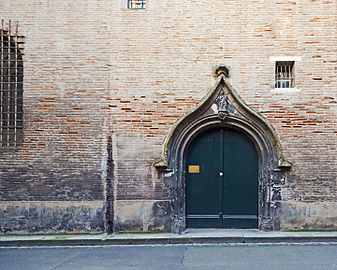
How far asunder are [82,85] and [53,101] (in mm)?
858

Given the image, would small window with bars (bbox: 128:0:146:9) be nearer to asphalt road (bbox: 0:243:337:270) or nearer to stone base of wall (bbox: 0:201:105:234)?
stone base of wall (bbox: 0:201:105:234)

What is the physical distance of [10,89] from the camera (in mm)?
8180

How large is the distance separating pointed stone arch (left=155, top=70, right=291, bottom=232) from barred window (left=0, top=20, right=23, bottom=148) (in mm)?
3849

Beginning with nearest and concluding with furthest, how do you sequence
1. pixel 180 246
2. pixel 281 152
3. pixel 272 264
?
pixel 272 264, pixel 180 246, pixel 281 152

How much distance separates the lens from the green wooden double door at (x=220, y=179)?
26.5ft

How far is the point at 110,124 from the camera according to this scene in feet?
26.2

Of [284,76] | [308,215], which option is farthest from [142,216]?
[284,76]

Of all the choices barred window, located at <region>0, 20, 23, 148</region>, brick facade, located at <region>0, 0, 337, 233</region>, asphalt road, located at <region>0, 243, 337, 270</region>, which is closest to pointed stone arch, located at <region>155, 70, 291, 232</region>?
brick facade, located at <region>0, 0, 337, 233</region>

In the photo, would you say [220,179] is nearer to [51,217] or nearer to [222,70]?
[222,70]

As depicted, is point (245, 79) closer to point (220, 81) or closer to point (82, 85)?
point (220, 81)

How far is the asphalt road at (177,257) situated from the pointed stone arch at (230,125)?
0.97 metres

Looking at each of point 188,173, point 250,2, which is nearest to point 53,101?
point 188,173

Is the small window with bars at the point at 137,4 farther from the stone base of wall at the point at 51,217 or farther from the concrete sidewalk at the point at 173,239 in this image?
the concrete sidewalk at the point at 173,239

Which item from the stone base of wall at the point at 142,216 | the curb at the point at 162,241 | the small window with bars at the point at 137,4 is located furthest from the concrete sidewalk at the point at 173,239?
the small window with bars at the point at 137,4
